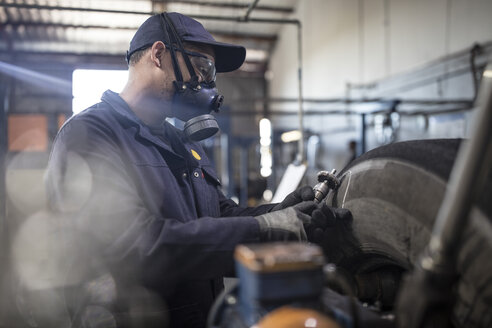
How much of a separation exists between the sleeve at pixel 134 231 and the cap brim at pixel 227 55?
0.61 m

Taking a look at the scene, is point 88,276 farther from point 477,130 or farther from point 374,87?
point 374,87

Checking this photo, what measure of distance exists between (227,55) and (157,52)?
11.9 inches

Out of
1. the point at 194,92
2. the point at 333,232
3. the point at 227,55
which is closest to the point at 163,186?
the point at 194,92

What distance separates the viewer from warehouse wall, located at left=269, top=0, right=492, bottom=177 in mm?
4227

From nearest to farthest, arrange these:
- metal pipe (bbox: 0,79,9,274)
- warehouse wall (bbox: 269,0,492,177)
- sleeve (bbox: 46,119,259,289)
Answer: sleeve (bbox: 46,119,259,289) < metal pipe (bbox: 0,79,9,274) < warehouse wall (bbox: 269,0,492,177)

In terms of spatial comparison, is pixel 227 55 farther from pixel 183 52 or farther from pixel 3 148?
pixel 3 148

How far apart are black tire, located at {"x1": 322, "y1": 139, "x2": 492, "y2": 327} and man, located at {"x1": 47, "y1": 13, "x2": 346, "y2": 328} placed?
0.12 metres

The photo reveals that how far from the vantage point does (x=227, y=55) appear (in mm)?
1454

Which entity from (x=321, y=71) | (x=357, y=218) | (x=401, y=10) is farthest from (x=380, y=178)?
(x=321, y=71)

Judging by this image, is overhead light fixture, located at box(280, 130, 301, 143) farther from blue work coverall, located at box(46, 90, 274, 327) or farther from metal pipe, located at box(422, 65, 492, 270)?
metal pipe, located at box(422, 65, 492, 270)

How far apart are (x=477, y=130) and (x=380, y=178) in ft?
1.49

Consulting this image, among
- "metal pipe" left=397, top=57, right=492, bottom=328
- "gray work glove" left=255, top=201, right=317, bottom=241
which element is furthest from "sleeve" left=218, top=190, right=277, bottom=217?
"metal pipe" left=397, top=57, right=492, bottom=328

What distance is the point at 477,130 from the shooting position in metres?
0.53

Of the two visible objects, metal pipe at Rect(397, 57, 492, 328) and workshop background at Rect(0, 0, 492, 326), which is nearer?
metal pipe at Rect(397, 57, 492, 328)
